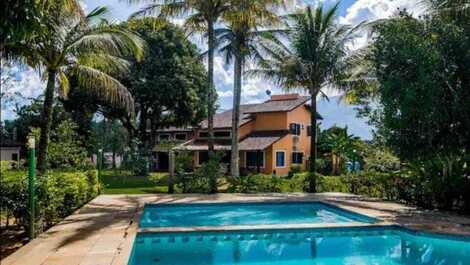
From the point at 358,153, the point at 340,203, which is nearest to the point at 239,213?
the point at 340,203

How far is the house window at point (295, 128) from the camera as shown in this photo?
3709 cm

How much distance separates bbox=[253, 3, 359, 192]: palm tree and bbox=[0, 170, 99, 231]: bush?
12.2 metres

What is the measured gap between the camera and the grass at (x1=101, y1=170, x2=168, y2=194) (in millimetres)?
21766

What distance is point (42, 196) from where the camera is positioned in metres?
10.2

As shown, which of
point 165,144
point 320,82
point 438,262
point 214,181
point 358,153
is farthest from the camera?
point 165,144

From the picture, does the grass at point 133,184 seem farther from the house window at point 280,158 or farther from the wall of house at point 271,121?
the wall of house at point 271,121

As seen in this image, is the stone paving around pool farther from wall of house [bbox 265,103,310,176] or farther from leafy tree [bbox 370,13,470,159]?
wall of house [bbox 265,103,310,176]

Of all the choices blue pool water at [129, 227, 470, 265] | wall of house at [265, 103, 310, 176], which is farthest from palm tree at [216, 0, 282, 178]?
wall of house at [265, 103, 310, 176]

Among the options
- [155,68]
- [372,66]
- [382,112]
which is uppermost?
[155,68]

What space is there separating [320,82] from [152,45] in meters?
17.2

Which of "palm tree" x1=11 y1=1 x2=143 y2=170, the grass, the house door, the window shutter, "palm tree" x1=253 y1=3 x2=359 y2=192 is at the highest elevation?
"palm tree" x1=253 y1=3 x2=359 y2=192

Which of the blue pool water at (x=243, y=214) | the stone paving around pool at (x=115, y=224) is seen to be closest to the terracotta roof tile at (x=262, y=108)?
the stone paving around pool at (x=115, y=224)

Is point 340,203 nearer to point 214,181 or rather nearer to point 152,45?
point 214,181

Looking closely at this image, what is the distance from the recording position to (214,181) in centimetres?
1964
